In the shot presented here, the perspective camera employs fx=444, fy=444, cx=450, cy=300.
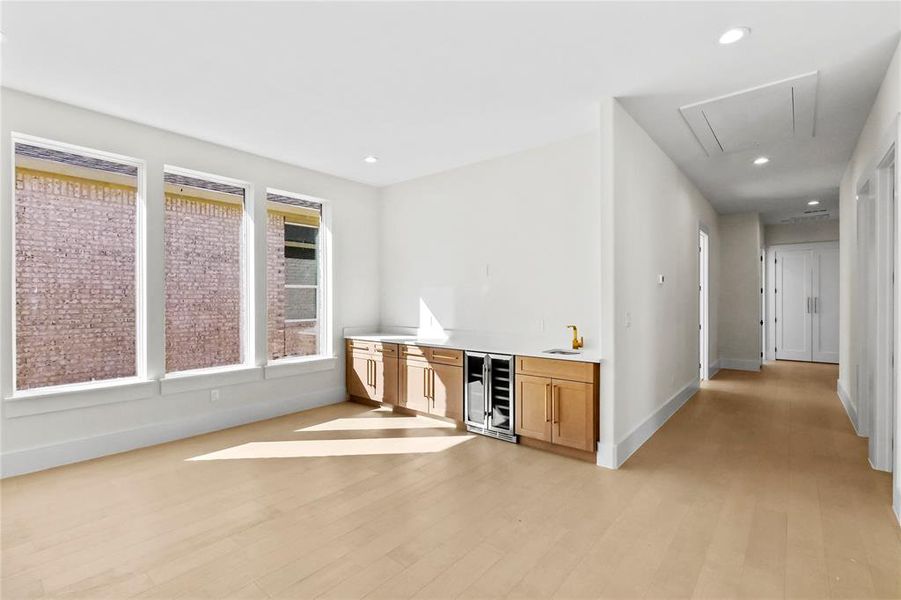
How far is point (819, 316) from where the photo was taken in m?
8.55

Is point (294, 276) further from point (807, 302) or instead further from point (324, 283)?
point (807, 302)

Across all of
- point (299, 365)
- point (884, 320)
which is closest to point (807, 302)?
point (884, 320)

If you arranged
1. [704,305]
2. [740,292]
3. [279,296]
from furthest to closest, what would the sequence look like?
[740,292], [704,305], [279,296]

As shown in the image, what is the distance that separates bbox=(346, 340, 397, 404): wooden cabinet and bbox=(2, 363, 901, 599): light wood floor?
1087 mm

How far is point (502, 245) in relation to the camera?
15.8 ft

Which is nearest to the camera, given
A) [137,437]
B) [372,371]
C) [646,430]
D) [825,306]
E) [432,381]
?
[137,437]

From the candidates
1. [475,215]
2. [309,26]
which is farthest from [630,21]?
[475,215]

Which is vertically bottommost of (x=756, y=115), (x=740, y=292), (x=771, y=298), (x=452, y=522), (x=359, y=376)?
(x=452, y=522)

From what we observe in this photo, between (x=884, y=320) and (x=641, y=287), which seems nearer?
(x=884, y=320)

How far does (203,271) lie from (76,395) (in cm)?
146

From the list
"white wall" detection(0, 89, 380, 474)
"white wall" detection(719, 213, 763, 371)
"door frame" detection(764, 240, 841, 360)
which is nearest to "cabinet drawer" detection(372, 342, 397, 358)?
"white wall" detection(0, 89, 380, 474)

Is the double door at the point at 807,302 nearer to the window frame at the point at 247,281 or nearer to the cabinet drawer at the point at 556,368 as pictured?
the cabinet drawer at the point at 556,368

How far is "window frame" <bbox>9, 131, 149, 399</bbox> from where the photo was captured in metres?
3.25

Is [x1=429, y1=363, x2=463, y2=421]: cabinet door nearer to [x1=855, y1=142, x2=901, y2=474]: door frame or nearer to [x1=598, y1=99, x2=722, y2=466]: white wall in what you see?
[x1=598, y1=99, x2=722, y2=466]: white wall
